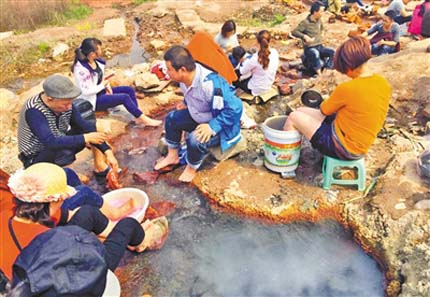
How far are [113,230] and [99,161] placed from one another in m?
1.75

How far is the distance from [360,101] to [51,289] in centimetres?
297

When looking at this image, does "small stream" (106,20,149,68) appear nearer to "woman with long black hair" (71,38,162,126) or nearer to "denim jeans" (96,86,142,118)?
"woman with long black hair" (71,38,162,126)

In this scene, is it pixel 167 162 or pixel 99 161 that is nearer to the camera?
pixel 99 161

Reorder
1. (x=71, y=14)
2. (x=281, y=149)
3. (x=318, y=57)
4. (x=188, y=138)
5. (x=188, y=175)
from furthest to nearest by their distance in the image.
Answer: (x=71, y=14), (x=318, y=57), (x=188, y=175), (x=188, y=138), (x=281, y=149)

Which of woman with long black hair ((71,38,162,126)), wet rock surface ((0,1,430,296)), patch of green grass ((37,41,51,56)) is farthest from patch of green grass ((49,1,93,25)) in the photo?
woman with long black hair ((71,38,162,126))

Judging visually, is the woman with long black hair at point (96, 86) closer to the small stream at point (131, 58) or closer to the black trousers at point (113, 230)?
the black trousers at point (113, 230)

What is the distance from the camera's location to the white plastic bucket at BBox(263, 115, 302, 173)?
13.8 ft

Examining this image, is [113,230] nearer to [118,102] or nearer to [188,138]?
[188,138]

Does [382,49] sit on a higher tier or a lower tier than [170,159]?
lower

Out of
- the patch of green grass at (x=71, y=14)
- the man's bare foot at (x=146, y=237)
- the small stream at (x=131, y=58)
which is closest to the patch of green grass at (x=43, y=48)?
the small stream at (x=131, y=58)

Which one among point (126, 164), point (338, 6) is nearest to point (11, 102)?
point (126, 164)

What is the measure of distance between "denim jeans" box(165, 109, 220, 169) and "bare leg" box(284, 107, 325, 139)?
83cm

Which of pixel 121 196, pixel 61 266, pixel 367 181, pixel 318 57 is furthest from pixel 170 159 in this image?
pixel 318 57

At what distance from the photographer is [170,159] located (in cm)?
484
